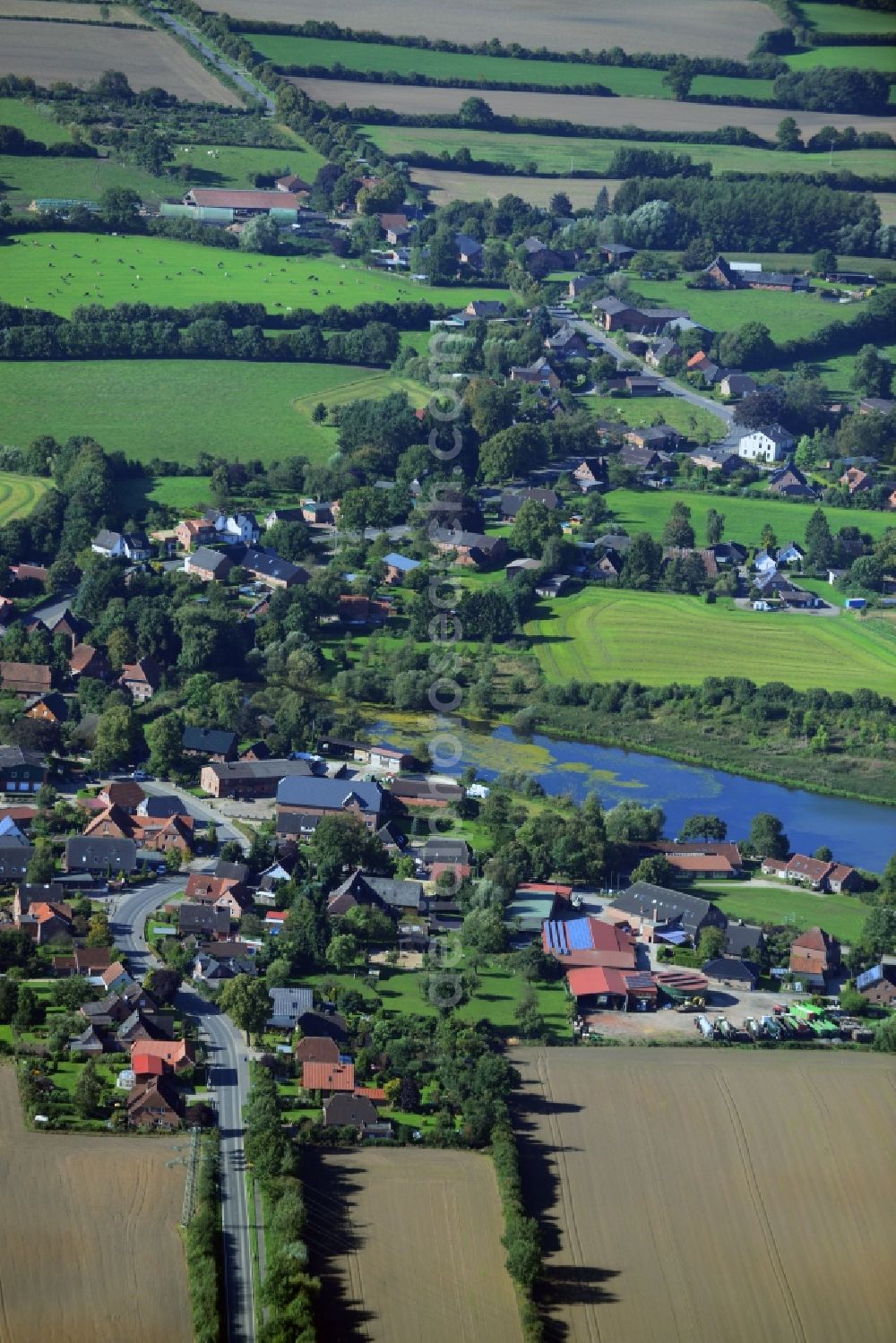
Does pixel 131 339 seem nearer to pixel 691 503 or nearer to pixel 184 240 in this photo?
pixel 184 240

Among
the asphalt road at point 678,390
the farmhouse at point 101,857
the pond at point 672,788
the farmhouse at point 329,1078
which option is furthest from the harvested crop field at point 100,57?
the farmhouse at point 329,1078

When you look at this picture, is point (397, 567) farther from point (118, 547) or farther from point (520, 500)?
point (118, 547)

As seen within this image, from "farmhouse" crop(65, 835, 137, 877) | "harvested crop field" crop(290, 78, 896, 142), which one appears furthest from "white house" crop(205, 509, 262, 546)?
"harvested crop field" crop(290, 78, 896, 142)

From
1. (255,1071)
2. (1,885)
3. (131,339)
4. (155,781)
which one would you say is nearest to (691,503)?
(131,339)

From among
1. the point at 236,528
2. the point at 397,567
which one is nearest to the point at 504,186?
the point at 236,528

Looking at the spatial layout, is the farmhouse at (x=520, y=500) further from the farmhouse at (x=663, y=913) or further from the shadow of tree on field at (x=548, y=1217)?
the shadow of tree on field at (x=548, y=1217)

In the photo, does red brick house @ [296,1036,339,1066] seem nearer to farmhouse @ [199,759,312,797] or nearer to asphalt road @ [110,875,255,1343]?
asphalt road @ [110,875,255,1343]
